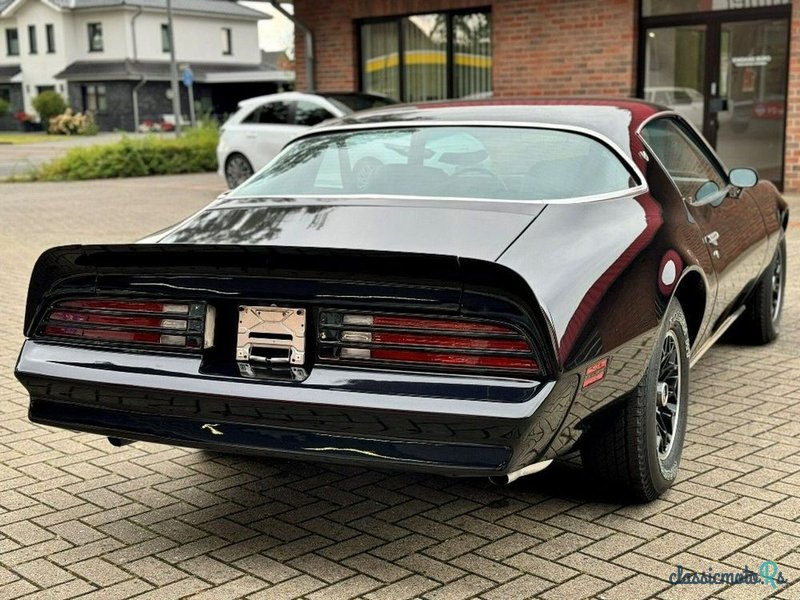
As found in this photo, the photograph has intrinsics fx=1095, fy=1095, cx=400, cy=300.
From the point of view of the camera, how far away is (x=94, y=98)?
62.2m

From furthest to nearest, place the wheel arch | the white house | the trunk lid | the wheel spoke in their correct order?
the white house < the wheel arch < the wheel spoke < the trunk lid

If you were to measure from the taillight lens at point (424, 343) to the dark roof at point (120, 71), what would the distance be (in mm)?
59114

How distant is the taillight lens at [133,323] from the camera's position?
11.5ft

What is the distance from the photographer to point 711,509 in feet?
12.9

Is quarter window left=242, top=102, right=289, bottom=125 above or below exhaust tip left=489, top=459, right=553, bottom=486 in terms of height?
above

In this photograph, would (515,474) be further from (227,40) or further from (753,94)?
(227,40)

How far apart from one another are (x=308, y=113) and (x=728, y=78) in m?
6.08

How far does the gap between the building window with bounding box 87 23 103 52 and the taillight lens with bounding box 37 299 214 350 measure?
62901 millimetres

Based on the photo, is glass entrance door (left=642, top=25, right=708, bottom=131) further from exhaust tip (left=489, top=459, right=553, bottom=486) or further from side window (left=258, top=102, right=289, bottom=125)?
exhaust tip (left=489, top=459, right=553, bottom=486)

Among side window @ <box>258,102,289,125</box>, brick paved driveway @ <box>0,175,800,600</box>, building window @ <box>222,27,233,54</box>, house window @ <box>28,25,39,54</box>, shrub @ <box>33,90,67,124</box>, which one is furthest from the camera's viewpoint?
building window @ <box>222,27,233,54</box>

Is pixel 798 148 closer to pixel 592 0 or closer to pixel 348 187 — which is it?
pixel 592 0

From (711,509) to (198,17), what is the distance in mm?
64342

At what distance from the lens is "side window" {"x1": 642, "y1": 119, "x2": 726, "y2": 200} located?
4.86 m

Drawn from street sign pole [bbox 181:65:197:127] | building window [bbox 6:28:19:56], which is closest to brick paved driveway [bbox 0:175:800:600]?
street sign pole [bbox 181:65:197:127]
